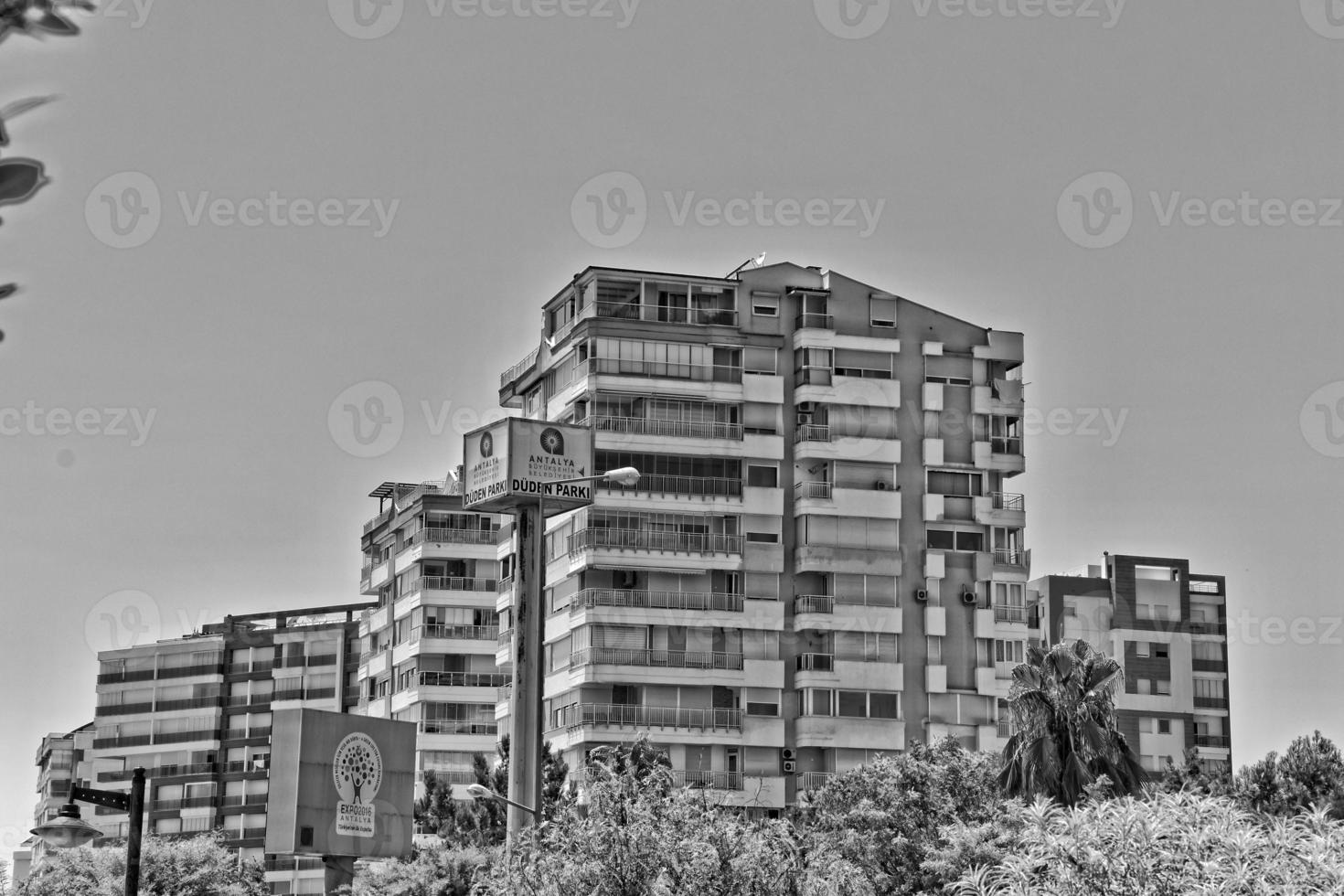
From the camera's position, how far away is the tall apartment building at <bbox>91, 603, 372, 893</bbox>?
12544cm

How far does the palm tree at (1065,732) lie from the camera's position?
4900cm

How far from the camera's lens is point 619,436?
8112 centimetres

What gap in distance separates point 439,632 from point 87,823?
3084 inches

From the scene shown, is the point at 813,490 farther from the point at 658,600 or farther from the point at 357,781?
the point at 357,781

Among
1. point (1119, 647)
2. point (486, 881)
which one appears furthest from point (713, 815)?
point (1119, 647)

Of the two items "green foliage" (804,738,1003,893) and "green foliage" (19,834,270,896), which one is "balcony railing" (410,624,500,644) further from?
"green foliage" (804,738,1003,893)

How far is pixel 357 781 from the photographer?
5400cm

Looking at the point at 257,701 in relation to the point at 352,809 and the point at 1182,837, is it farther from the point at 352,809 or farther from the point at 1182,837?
the point at 1182,837

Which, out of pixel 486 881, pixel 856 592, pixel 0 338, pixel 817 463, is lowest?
pixel 486 881

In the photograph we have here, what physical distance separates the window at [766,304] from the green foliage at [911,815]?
3122 centimetres

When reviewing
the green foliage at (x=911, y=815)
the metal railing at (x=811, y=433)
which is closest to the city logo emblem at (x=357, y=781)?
the green foliage at (x=911, y=815)

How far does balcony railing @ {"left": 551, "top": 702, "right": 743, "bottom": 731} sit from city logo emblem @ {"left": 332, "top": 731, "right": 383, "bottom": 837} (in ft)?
76.6

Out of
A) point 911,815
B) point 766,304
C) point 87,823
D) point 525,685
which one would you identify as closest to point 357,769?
point 525,685

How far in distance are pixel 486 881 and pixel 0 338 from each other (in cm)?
3062
